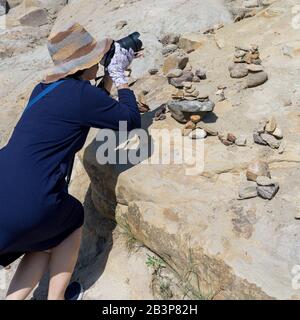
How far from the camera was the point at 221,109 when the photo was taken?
3980mm

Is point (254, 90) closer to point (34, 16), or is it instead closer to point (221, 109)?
point (221, 109)

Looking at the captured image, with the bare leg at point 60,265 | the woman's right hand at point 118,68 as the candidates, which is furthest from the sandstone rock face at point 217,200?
the woman's right hand at point 118,68

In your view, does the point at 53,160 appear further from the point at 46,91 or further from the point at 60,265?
the point at 60,265

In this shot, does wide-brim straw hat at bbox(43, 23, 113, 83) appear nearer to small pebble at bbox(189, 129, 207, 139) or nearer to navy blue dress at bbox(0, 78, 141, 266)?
navy blue dress at bbox(0, 78, 141, 266)

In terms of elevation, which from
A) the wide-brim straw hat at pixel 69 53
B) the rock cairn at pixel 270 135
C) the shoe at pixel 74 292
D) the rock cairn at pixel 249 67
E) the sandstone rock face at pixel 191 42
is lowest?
the sandstone rock face at pixel 191 42

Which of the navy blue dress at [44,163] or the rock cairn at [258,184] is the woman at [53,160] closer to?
the navy blue dress at [44,163]

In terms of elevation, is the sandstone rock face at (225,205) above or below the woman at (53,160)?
below

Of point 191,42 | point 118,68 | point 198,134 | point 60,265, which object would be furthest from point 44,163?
point 191,42

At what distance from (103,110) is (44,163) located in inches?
18.4

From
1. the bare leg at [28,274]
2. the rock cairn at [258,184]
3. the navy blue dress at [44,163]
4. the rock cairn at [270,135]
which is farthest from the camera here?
the rock cairn at [270,135]

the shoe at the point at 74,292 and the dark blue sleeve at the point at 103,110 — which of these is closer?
the dark blue sleeve at the point at 103,110

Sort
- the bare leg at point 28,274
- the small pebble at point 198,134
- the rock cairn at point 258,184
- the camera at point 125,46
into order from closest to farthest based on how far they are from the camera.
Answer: the bare leg at point 28,274 → the rock cairn at point 258,184 → the camera at point 125,46 → the small pebble at point 198,134

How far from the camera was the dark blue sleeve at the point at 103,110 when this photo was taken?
9.48 feet

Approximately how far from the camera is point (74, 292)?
137 inches
